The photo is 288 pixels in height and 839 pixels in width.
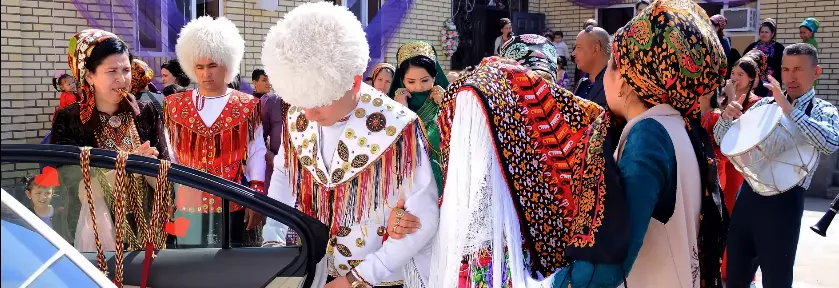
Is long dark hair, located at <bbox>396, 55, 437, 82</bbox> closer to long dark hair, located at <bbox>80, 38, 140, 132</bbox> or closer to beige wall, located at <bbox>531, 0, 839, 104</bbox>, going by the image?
long dark hair, located at <bbox>80, 38, 140, 132</bbox>

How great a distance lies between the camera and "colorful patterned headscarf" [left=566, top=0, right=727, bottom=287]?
1954 millimetres

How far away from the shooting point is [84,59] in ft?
11.2

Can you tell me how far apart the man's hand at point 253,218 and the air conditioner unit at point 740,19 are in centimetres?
1125

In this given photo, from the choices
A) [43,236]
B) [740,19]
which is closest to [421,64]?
[43,236]

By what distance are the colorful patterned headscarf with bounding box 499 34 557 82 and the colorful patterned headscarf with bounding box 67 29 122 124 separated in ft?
6.02

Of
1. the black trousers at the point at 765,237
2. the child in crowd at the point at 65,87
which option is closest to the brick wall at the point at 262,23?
the child in crowd at the point at 65,87

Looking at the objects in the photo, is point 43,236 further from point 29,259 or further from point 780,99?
point 780,99

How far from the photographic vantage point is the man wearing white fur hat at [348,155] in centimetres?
226

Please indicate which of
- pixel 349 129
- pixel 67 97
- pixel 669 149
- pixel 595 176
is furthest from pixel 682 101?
pixel 67 97

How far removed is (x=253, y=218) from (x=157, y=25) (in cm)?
571

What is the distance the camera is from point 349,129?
8.02ft

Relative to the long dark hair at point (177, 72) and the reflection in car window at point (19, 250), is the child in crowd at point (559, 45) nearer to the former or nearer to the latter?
the long dark hair at point (177, 72)

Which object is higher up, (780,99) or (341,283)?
(780,99)

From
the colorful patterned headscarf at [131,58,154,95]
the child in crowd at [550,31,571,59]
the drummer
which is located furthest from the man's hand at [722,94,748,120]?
the child in crowd at [550,31,571,59]
